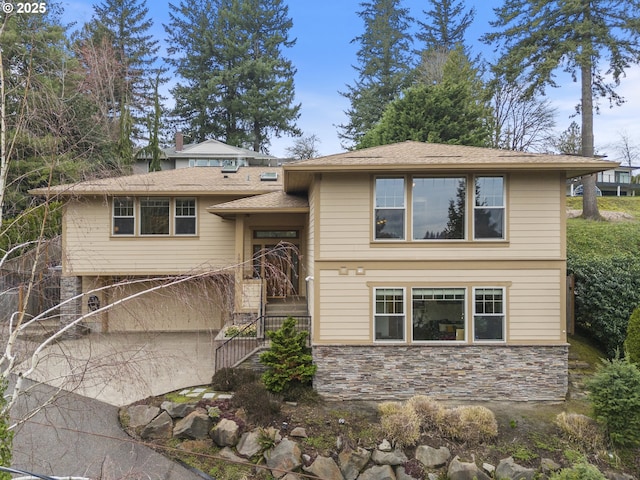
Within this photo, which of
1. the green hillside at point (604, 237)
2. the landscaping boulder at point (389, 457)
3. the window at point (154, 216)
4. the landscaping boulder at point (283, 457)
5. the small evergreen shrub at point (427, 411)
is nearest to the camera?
the landscaping boulder at point (283, 457)

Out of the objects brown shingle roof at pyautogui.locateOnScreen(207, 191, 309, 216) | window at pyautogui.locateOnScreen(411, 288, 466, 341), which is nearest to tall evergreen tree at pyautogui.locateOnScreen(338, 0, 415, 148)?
brown shingle roof at pyautogui.locateOnScreen(207, 191, 309, 216)

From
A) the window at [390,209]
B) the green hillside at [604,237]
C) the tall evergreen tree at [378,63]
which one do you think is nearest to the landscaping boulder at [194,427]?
the window at [390,209]

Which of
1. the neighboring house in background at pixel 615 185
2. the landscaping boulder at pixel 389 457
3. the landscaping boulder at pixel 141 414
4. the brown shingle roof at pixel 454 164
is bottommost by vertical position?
the landscaping boulder at pixel 389 457

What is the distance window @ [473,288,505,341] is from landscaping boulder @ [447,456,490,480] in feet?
9.53

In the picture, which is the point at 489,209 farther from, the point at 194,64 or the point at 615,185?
the point at 615,185

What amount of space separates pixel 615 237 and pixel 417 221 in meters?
11.2

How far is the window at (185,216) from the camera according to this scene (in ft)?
42.8

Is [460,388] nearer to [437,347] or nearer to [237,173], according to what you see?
[437,347]

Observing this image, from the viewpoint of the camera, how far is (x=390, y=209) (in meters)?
8.77

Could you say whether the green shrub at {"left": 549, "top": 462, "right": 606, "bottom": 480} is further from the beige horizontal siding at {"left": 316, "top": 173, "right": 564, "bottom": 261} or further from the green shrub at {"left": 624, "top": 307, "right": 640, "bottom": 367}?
the beige horizontal siding at {"left": 316, "top": 173, "right": 564, "bottom": 261}

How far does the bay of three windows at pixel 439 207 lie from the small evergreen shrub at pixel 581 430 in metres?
3.88

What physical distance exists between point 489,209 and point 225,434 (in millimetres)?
7376

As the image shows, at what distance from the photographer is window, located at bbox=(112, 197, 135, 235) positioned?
12758 millimetres

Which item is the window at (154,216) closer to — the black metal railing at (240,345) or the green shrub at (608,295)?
the black metal railing at (240,345)
